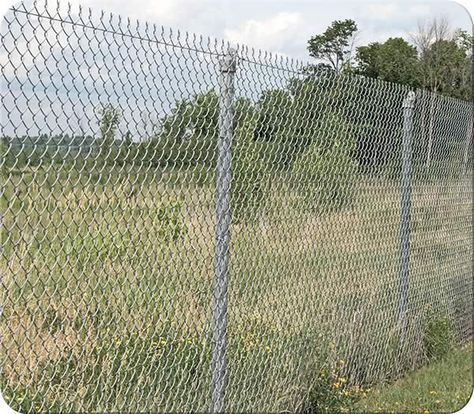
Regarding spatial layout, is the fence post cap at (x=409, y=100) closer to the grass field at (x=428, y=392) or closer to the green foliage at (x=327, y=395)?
the grass field at (x=428, y=392)

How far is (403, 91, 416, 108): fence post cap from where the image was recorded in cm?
595

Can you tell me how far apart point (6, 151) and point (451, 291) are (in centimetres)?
498

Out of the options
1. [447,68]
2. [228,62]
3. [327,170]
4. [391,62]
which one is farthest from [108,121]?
[391,62]

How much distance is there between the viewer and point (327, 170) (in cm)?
494

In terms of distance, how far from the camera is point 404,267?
5996 mm

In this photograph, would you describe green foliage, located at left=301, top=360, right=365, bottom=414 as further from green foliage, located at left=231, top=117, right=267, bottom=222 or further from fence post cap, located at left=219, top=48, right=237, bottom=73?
fence post cap, located at left=219, top=48, right=237, bottom=73

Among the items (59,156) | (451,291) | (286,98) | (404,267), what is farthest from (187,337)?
(451,291)

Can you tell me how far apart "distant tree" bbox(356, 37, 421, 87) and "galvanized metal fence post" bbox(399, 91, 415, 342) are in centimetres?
2632

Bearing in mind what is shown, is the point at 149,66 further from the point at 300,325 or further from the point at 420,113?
the point at 420,113

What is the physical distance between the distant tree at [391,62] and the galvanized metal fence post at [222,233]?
28565mm

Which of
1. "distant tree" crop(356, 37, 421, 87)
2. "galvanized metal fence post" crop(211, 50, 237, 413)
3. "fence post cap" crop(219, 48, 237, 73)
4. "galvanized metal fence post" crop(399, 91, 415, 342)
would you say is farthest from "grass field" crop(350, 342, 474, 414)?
"distant tree" crop(356, 37, 421, 87)

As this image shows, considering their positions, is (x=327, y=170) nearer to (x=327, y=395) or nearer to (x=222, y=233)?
(x=222, y=233)

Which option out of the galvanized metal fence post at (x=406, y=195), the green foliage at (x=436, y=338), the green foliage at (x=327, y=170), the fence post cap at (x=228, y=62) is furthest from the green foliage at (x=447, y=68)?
the fence post cap at (x=228, y=62)

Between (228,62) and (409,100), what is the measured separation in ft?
8.26
